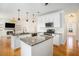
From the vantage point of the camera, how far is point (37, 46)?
189 cm

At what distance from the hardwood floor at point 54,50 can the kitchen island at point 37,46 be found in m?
0.11

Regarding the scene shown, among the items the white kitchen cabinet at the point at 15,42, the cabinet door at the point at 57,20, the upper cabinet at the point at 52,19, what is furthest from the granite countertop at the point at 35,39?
the cabinet door at the point at 57,20

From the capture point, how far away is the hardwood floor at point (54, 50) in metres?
1.89

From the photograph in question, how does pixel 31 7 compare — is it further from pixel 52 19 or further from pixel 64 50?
pixel 64 50

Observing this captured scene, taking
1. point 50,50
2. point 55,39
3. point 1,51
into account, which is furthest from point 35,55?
point 1,51

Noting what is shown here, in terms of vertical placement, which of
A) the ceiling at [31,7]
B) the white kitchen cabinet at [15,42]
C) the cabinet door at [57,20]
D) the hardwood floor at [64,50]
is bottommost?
the hardwood floor at [64,50]

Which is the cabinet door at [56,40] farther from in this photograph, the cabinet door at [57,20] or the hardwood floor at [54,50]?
the cabinet door at [57,20]

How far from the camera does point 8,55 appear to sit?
6.40 ft

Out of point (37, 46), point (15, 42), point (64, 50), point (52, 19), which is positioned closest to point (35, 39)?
point (37, 46)

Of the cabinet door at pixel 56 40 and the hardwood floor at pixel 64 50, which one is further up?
the cabinet door at pixel 56 40

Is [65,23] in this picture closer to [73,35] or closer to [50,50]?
[73,35]

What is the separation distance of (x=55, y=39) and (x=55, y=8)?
0.68m

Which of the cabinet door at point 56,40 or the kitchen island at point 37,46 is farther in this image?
the cabinet door at point 56,40

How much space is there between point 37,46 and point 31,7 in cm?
84
